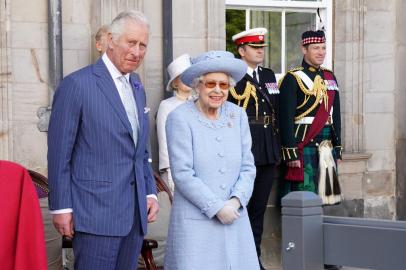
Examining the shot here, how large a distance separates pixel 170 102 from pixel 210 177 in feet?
8.38

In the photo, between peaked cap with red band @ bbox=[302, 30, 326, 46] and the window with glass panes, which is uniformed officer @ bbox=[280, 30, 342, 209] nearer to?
peaked cap with red band @ bbox=[302, 30, 326, 46]

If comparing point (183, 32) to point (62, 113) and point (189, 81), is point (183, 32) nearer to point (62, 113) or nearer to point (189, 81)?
point (189, 81)

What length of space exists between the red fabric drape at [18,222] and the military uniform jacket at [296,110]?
449cm

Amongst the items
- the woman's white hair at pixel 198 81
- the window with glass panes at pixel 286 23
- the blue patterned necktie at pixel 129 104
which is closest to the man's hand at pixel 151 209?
the blue patterned necktie at pixel 129 104

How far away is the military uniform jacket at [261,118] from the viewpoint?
322 inches

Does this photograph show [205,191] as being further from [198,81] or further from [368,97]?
[368,97]

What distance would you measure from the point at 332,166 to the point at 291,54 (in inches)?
54.7

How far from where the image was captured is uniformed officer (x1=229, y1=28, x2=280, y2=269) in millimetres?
8189

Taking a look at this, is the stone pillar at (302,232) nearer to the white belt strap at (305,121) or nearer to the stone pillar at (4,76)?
the stone pillar at (4,76)

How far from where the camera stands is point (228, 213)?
539 centimetres

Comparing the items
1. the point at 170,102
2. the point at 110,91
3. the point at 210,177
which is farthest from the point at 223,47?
the point at 110,91

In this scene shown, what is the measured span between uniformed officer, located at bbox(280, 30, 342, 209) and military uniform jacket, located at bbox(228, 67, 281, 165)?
0.21 metres

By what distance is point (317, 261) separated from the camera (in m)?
5.53

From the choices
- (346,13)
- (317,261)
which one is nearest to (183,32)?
(346,13)
